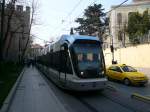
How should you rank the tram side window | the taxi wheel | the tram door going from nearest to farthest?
the tram side window, the tram door, the taxi wheel

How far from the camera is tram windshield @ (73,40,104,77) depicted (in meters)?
15.6

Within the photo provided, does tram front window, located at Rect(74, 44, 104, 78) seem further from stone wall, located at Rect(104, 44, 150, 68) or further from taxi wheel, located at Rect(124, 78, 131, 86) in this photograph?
stone wall, located at Rect(104, 44, 150, 68)

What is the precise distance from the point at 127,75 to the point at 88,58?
744 centimetres

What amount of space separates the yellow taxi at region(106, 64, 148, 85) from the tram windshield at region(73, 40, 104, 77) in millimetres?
6539

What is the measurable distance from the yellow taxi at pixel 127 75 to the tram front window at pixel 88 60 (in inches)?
258

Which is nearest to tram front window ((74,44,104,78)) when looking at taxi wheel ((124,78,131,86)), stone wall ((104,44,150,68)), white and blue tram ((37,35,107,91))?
white and blue tram ((37,35,107,91))

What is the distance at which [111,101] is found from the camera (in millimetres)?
14117

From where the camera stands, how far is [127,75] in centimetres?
2259

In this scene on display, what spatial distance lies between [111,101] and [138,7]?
66.5 metres

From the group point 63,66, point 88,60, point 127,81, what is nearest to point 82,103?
point 88,60

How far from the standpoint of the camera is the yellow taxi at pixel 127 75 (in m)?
22.0

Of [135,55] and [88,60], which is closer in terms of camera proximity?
[88,60]

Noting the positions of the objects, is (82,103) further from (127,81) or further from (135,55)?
(135,55)

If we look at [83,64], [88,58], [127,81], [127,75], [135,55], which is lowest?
[127,81]
